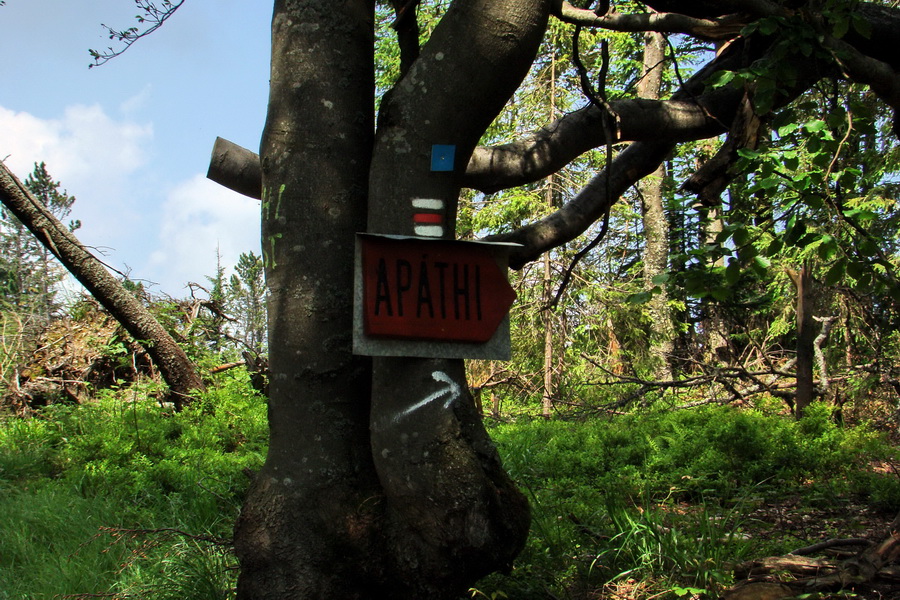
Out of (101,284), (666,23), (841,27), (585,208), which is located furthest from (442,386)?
(101,284)

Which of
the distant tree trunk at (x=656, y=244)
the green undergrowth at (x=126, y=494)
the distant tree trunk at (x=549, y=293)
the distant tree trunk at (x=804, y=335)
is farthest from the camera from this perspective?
the distant tree trunk at (x=656, y=244)

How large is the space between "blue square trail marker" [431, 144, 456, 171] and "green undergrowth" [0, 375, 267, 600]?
1.73 m

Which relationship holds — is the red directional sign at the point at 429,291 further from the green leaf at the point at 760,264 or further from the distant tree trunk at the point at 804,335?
the distant tree trunk at the point at 804,335

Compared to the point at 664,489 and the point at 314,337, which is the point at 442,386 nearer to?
the point at 314,337

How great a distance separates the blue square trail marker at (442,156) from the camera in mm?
2656

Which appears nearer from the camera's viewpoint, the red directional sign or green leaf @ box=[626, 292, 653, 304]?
the red directional sign

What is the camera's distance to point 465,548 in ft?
8.21

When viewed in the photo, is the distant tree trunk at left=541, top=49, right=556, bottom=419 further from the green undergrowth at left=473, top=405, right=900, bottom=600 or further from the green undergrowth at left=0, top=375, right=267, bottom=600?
the green undergrowth at left=0, top=375, right=267, bottom=600

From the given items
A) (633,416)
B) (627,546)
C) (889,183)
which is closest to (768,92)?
(627,546)

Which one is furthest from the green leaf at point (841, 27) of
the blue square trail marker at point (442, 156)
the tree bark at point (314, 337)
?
the tree bark at point (314, 337)

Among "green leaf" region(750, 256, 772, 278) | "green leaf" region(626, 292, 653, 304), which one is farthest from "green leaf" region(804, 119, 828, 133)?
"green leaf" region(626, 292, 653, 304)

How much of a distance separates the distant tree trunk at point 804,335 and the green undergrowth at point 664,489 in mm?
636

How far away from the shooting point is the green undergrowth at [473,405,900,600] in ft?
10.7

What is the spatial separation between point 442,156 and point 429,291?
1.68 ft
